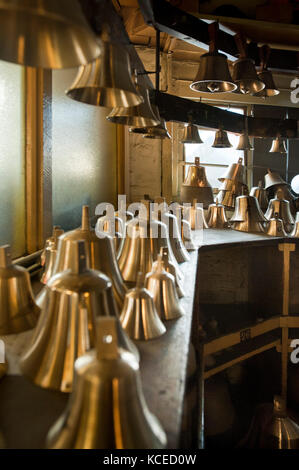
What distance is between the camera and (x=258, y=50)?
368 cm

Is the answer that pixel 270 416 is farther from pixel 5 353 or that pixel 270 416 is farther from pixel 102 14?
pixel 102 14

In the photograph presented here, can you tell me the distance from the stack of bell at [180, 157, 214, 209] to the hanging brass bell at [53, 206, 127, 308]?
8.85 feet

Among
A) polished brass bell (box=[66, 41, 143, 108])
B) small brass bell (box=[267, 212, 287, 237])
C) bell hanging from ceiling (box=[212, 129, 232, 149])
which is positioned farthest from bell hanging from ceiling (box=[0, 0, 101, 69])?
bell hanging from ceiling (box=[212, 129, 232, 149])

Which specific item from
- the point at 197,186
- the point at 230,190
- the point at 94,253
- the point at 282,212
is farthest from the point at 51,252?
the point at 230,190

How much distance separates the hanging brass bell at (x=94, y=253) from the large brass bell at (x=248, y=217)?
243 cm

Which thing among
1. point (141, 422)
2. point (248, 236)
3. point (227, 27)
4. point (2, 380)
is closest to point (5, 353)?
point (2, 380)

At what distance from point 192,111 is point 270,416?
8.43 feet

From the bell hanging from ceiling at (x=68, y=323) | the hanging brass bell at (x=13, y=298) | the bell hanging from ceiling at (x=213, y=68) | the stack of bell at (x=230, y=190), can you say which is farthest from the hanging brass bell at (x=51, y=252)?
the stack of bell at (x=230, y=190)

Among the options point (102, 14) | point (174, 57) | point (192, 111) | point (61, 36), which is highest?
point (174, 57)

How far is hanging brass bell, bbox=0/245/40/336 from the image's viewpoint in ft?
3.51

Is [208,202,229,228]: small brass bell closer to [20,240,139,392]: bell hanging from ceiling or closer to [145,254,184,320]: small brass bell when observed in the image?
[145,254,184,320]: small brass bell

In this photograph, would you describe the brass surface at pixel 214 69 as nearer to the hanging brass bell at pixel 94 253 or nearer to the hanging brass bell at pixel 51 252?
the hanging brass bell at pixel 51 252

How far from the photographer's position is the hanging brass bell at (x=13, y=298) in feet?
3.51

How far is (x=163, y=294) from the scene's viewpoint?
48.9 inches
